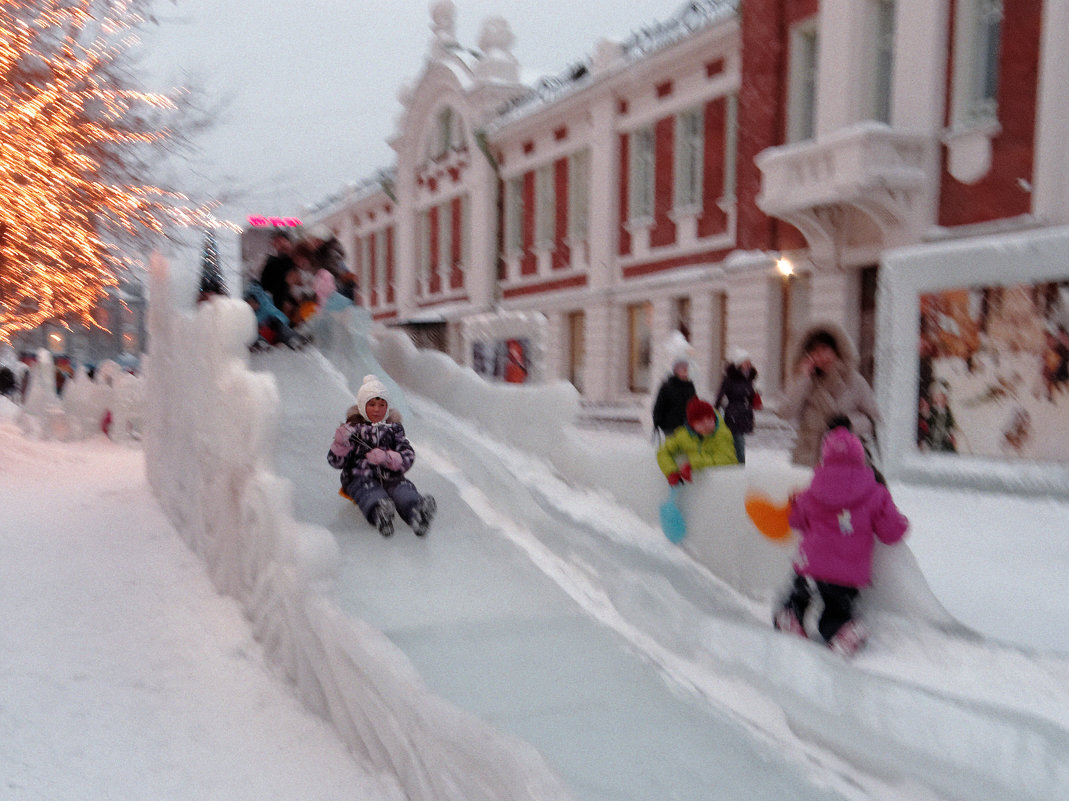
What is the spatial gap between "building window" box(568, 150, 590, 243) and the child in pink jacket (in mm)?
14332

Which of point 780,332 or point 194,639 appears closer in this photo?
point 194,639

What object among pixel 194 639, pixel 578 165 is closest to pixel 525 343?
pixel 194 639

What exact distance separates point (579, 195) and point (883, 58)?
24.7ft

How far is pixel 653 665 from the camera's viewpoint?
12.0 ft

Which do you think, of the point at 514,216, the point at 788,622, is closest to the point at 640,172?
the point at 514,216

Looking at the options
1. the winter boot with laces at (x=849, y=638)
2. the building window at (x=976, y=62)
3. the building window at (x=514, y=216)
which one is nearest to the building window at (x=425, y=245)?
the building window at (x=514, y=216)

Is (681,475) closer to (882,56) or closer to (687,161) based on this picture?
(882,56)

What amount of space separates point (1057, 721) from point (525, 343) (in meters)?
5.79

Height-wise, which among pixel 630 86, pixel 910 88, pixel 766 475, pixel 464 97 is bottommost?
pixel 766 475

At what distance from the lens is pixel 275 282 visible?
7.96 metres

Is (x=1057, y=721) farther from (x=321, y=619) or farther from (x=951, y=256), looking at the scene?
(x=951, y=256)

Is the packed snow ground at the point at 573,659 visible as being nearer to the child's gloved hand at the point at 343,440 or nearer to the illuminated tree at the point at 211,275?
the child's gloved hand at the point at 343,440

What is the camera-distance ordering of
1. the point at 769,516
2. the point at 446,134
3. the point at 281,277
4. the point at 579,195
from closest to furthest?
the point at 769,516, the point at 281,277, the point at 579,195, the point at 446,134

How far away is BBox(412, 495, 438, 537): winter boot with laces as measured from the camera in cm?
473
